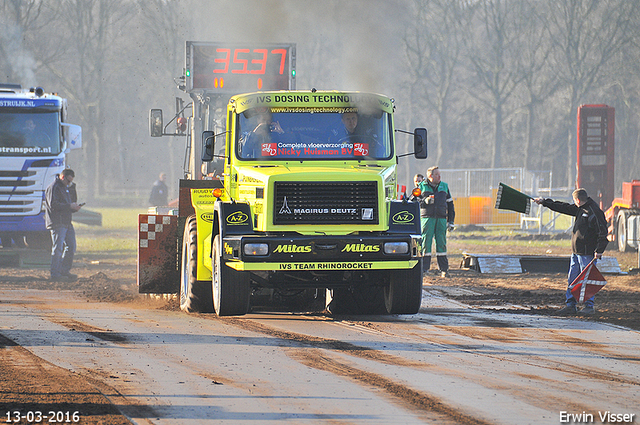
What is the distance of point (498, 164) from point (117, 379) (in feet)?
143

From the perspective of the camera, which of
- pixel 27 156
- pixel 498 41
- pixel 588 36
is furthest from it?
pixel 498 41

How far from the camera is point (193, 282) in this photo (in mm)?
10430

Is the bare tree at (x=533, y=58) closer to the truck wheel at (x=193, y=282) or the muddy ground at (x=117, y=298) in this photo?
the muddy ground at (x=117, y=298)

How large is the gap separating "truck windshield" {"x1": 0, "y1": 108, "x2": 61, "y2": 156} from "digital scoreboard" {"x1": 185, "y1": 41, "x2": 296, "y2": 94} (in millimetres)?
4588

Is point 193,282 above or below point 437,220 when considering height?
below

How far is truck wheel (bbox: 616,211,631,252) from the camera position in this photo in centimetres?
2242

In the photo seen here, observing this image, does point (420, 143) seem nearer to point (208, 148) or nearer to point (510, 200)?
point (510, 200)

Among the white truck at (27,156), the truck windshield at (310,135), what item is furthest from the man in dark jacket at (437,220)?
the white truck at (27,156)

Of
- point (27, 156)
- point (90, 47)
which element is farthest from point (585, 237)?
point (90, 47)

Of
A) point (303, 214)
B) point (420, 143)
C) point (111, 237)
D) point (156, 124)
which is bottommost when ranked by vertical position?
point (111, 237)

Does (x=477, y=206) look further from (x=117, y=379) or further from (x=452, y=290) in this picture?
(x=117, y=379)

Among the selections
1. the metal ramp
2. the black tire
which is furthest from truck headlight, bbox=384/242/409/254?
the metal ramp

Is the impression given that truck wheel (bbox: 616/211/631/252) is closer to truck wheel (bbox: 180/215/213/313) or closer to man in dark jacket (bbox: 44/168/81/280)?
man in dark jacket (bbox: 44/168/81/280)

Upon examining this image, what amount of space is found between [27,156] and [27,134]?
505 millimetres
